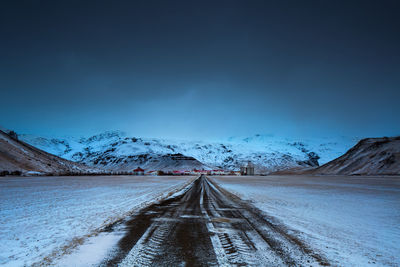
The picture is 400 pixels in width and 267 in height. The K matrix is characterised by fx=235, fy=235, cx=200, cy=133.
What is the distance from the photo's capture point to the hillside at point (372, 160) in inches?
2724

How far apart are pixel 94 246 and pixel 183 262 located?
2.33 metres

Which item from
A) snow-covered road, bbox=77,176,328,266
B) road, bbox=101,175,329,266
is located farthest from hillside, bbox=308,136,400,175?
snow-covered road, bbox=77,176,328,266

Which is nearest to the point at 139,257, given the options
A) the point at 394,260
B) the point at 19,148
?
the point at 394,260

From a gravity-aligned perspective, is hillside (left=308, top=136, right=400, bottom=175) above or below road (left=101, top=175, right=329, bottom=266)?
above

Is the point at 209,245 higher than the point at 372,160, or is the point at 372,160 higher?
the point at 372,160

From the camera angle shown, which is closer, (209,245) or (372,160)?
(209,245)

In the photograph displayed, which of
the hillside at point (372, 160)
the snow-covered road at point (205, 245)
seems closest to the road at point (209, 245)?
the snow-covered road at point (205, 245)

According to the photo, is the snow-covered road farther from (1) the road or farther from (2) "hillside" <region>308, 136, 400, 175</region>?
(2) "hillside" <region>308, 136, 400, 175</region>

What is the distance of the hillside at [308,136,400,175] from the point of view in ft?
227

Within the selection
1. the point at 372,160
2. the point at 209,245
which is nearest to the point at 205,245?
the point at 209,245

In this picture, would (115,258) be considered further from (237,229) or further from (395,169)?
(395,169)

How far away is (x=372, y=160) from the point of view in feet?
253

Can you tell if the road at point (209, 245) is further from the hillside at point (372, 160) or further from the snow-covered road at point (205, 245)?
the hillside at point (372, 160)

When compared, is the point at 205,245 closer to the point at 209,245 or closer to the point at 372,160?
the point at 209,245
